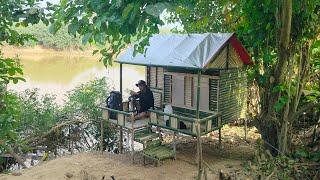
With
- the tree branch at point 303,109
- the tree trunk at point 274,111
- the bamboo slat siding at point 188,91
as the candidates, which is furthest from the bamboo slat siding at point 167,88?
the tree branch at point 303,109

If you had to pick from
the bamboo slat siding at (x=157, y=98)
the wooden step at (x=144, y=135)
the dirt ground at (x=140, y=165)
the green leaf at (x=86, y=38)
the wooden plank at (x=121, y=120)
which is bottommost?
the dirt ground at (x=140, y=165)

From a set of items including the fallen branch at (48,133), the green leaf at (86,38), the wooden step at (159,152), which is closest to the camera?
the green leaf at (86,38)

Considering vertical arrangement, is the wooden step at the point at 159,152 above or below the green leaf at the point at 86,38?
below

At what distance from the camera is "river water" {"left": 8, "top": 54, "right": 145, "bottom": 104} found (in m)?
24.4

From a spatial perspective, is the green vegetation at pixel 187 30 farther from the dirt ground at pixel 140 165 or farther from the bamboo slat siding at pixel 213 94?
the dirt ground at pixel 140 165

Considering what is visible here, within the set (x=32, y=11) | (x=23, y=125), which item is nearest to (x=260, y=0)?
(x=32, y=11)

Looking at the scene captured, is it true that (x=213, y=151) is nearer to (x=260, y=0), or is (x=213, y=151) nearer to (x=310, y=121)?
(x=310, y=121)

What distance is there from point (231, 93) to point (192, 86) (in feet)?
3.44

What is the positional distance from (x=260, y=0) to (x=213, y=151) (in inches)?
180

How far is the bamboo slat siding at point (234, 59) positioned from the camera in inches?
377

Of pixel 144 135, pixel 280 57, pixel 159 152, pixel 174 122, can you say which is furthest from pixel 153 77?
pixel 280 57

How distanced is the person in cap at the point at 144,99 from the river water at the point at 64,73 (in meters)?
10.9

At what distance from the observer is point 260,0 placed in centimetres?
803

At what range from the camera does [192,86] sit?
10.3 meters
